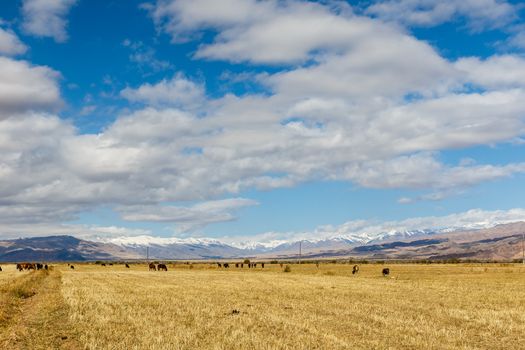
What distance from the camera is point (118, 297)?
33.9 m

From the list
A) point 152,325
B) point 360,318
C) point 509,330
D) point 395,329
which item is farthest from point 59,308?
point 509,330

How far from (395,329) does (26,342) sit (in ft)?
43.4

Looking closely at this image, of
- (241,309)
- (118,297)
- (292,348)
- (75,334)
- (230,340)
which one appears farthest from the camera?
(118,297)

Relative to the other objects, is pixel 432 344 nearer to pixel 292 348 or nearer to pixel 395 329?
pixel 395 329

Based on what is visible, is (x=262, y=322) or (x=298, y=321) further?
(x=298, y=321)

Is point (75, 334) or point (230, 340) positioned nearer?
point (230, 340)

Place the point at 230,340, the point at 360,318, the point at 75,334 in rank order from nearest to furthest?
the point at 230,340 → the point at 75,334 → the point at 360,318

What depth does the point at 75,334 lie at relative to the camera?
19891 millimetres

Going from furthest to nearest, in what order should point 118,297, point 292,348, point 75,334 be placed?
1. point 118,297
2. point 75,334
3. point 292,348

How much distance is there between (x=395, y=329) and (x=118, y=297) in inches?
730

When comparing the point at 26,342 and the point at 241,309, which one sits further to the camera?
the point at 241,309

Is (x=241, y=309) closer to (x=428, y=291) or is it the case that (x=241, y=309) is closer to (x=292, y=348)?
(x=292, y=348)

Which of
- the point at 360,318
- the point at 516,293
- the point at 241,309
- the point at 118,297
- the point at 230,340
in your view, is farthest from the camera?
the point at 516,293

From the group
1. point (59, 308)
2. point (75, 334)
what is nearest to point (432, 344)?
point (75, 334)
